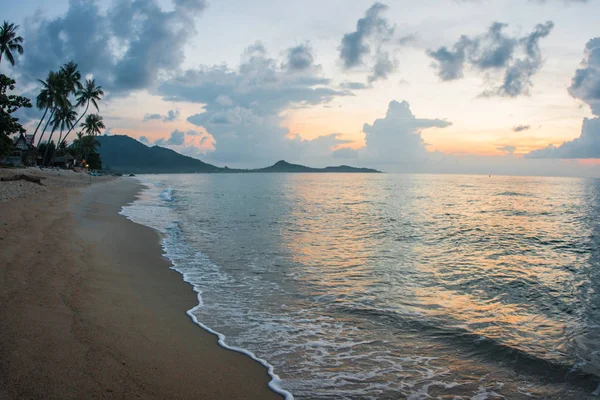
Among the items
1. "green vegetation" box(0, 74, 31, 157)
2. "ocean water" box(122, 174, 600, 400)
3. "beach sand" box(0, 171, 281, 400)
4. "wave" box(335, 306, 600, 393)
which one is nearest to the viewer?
"beach sand" box(0, 171, 281, 400)

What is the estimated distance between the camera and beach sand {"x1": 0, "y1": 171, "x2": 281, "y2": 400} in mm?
3930

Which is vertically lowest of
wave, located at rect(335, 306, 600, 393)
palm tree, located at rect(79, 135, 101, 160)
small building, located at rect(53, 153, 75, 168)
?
wave, located at rect(335, 306, 600, 393)

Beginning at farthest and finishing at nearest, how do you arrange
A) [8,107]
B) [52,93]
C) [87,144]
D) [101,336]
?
1. [87,144]
2. [52,93]
3. [8,107]
4. [101,336]

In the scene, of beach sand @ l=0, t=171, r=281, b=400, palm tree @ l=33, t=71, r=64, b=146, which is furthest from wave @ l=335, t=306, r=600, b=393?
palm tree @ l=33, t=71, r=64, b=146

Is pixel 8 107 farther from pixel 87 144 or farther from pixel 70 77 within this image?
pixel 87 144

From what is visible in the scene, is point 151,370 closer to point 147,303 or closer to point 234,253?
point 147,303

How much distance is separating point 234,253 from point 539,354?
378 inches

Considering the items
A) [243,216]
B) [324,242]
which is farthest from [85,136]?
[324,242]

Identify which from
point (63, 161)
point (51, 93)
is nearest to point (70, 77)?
point (51, 93)

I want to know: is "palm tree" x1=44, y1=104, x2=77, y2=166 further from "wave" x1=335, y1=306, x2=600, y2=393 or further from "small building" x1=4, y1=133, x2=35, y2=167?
"wave" x1=335, y1=306, x2=600, y2=393

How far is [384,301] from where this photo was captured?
827 centimetres

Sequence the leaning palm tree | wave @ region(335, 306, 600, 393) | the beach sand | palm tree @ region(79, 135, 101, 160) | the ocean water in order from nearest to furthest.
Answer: the beach sand, the ocean water, wave @ region(335, 306, 600, 393), the leaning palm tree, palm tree @ region(79, 135, 101, 160)

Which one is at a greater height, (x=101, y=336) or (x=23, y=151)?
(x=23, y=151)

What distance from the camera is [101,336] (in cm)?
509
